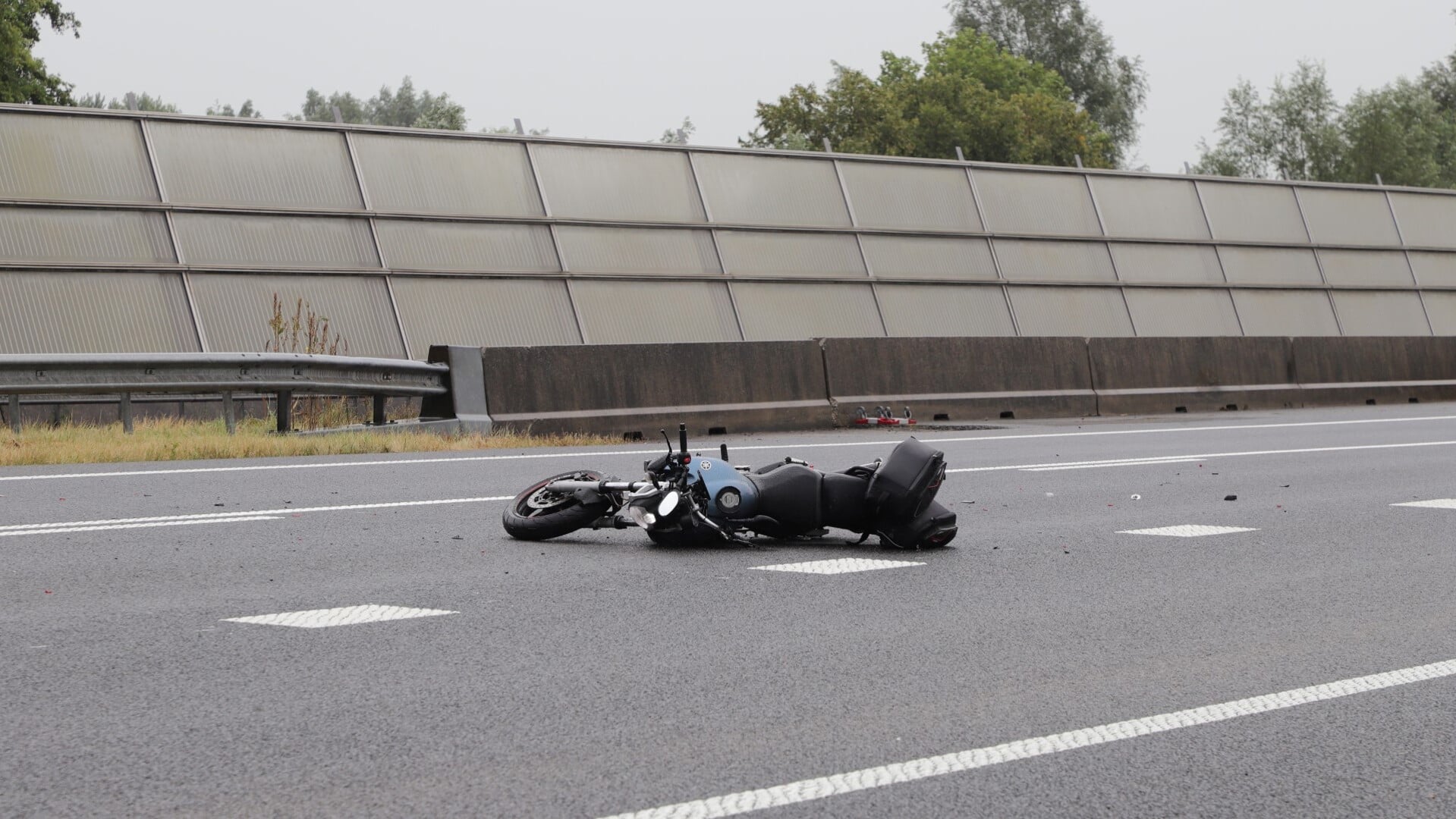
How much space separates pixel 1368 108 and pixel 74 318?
292 feet

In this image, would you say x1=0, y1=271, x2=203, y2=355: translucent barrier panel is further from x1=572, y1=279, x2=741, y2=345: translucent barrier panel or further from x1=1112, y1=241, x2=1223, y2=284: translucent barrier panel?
x1=1112, y1=241, x2=1223, y2=284: translucent barrier panel

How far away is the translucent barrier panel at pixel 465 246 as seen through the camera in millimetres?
24062

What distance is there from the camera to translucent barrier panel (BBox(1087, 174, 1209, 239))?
105 ft

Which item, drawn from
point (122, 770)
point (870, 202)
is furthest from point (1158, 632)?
point (870, 202)

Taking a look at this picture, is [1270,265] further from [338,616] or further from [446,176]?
[338,616]

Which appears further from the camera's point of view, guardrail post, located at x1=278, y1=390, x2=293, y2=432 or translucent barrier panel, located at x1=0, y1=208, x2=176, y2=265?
translucent barrier panel, located at x1=0, y1=208, x2=176, y2=265

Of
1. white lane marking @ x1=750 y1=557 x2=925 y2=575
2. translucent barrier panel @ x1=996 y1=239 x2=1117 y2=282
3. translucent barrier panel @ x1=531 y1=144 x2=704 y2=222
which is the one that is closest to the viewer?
white lane marking @ x1=750 y1=557 x2=925 y2=575

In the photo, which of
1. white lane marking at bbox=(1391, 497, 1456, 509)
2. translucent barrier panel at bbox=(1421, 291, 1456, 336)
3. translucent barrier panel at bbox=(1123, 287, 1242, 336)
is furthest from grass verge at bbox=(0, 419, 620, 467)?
translucent barrier panel at bbox=(1421, 291, 1456, 336)

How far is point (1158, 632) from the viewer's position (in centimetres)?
655

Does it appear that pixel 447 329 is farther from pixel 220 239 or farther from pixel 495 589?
pixel 495 589

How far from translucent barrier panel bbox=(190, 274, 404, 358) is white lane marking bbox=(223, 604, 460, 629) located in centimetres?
1526

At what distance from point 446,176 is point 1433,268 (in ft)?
70.1

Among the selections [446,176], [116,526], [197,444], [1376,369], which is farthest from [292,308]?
[1376,369]

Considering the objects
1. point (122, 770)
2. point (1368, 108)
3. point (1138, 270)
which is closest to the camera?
point (122, 770)
